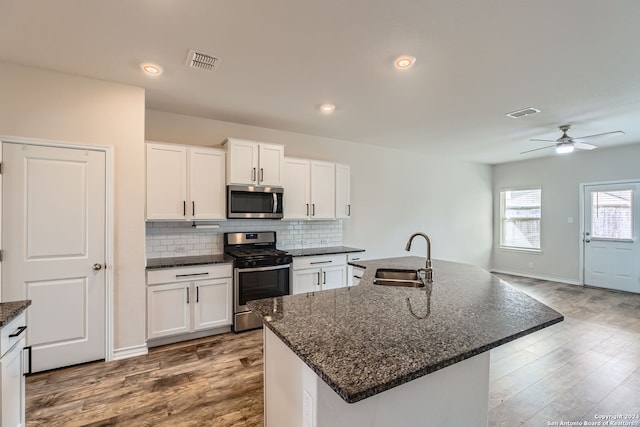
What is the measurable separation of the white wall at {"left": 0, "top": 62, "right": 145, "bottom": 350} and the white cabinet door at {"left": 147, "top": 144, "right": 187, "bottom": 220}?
0.21m

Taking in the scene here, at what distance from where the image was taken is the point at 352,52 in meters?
2.28

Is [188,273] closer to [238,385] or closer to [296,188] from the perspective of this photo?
[238,385]

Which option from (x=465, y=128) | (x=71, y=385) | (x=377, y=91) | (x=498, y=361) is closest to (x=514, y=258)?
(x=465, y=128)

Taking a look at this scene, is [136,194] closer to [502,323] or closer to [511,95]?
[502,323]

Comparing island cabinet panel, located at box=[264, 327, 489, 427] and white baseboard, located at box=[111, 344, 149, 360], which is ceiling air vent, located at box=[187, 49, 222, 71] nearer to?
island cabinet panel, located at box=[264, 327, 489, 427]

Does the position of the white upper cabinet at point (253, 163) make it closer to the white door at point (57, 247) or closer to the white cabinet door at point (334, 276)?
the white door at point (57, 247)

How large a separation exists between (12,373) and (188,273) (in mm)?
1685

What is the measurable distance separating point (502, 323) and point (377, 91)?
95.4 inches

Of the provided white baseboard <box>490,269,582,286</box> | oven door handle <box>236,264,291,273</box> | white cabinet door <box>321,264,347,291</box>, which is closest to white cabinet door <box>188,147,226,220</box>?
oven door handle <box>236,264,291,273</box>

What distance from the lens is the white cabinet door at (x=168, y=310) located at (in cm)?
299

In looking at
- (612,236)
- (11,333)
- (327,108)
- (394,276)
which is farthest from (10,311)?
(612,236)

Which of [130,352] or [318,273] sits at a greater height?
[318,273]

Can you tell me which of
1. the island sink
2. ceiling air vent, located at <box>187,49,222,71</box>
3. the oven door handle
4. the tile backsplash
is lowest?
the oven door handle

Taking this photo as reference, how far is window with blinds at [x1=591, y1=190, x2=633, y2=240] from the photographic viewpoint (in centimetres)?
531
